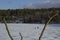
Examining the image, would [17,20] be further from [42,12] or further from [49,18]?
[49,18]

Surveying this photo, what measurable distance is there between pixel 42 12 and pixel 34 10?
3.04 meters

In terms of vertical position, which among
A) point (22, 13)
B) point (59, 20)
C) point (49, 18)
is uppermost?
point (49, 18)

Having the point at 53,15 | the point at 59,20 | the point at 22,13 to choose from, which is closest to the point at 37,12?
the point at 22,13

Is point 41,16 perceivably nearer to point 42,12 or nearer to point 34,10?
point 42,12

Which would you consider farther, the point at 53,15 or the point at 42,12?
the point at 42,12

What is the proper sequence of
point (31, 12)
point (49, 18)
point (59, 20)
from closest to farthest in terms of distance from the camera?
point (49, 18) → point (59, 20) → point (31, 12)

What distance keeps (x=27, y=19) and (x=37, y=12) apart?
4.66 m

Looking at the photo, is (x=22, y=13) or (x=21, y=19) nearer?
(x=21, y=19)

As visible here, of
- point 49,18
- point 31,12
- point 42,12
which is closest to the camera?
point 49,18

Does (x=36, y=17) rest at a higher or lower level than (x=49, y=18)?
lower

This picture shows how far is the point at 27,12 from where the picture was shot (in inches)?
1565

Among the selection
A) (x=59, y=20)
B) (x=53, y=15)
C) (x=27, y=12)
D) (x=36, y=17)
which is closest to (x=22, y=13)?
(x=27, y=12)

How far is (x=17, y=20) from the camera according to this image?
111 ft

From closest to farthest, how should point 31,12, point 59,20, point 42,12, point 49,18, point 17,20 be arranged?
1. point 49,18
2. point 59,20
3. point 17,20
4. point 42,12
5. point 31,12
